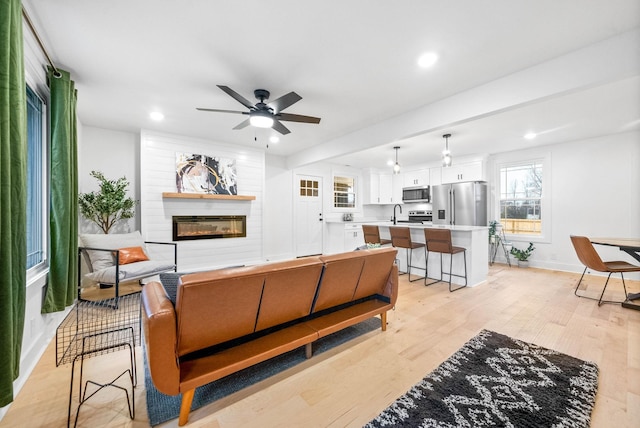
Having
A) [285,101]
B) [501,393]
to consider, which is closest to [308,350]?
[501,393]

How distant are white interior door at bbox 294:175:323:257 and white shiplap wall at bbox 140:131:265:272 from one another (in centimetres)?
120

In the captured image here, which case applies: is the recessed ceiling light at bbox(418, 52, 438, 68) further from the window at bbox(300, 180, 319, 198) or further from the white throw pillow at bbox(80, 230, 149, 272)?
the window at bbox(300, 180, 319, 198)

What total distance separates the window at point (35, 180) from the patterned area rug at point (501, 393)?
3.05 metres

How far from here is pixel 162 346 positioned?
4.40ft

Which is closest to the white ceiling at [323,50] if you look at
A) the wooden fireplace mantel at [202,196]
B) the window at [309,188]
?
the wooden fireplace mantel at [202,196]

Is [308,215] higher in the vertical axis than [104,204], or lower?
lower

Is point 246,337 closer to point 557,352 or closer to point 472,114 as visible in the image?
point 557,352

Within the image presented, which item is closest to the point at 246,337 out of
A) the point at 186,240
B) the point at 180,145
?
the point at 186,240

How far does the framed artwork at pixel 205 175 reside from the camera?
4.71 m

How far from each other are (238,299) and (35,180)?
234 centimetres

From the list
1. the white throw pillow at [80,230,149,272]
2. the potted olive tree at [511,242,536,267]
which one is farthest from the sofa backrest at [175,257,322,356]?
the potted olive tree at [511,242,536,267]

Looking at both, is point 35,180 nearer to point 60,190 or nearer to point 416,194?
point 60,190

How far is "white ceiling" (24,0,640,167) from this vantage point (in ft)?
5.95

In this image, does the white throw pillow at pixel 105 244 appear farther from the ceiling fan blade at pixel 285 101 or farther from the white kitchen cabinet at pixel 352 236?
the white kitchen cabinet at pixel 352 236
